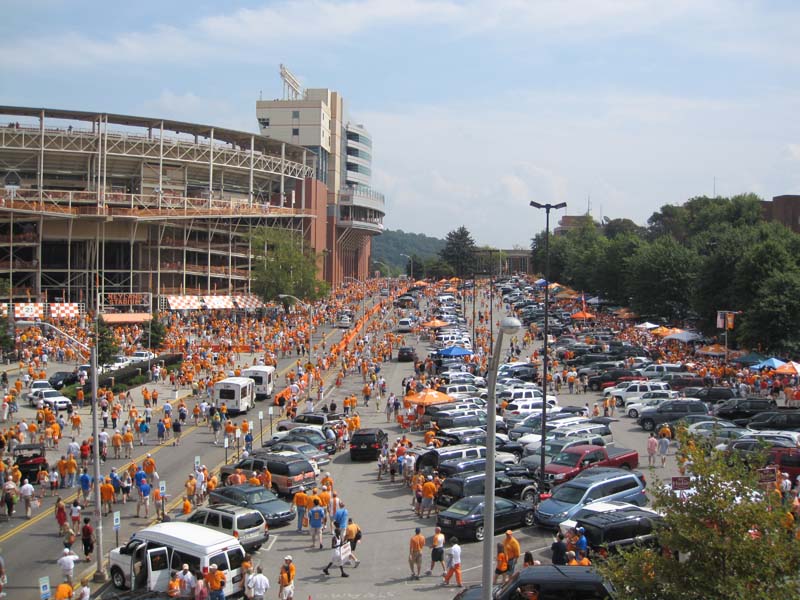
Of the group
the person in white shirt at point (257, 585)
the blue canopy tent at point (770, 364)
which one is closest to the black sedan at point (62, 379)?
the person in white shirt at point (257, 585)

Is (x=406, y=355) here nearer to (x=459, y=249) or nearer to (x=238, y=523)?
(x=238, y=523)

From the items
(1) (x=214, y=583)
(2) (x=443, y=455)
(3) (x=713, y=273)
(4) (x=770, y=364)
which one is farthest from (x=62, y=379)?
(3) (x=713, y=273)

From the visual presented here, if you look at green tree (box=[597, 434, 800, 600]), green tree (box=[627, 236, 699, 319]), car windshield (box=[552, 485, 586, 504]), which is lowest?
car windshield (box=[552, 485, 586, 504])

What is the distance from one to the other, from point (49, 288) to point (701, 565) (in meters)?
73.0

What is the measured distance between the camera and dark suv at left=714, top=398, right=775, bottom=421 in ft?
111

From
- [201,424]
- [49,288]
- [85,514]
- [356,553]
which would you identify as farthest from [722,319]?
[49,288]

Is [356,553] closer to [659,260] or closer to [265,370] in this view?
[265,370]

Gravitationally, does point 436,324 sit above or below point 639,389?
above

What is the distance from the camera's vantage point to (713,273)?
190 ft

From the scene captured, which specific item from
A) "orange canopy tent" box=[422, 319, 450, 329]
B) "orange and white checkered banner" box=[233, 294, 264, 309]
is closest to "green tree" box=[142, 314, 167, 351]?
"orange canopy tent" box=[422, 319, 450, 329]

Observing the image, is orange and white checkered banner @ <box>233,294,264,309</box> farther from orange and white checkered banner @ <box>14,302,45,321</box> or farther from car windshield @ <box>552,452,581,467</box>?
car windshield @ <box>552,452,581,467</box>

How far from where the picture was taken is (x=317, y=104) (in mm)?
104562

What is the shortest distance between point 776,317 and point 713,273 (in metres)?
11.8

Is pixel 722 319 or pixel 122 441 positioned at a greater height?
pixel 722 319
